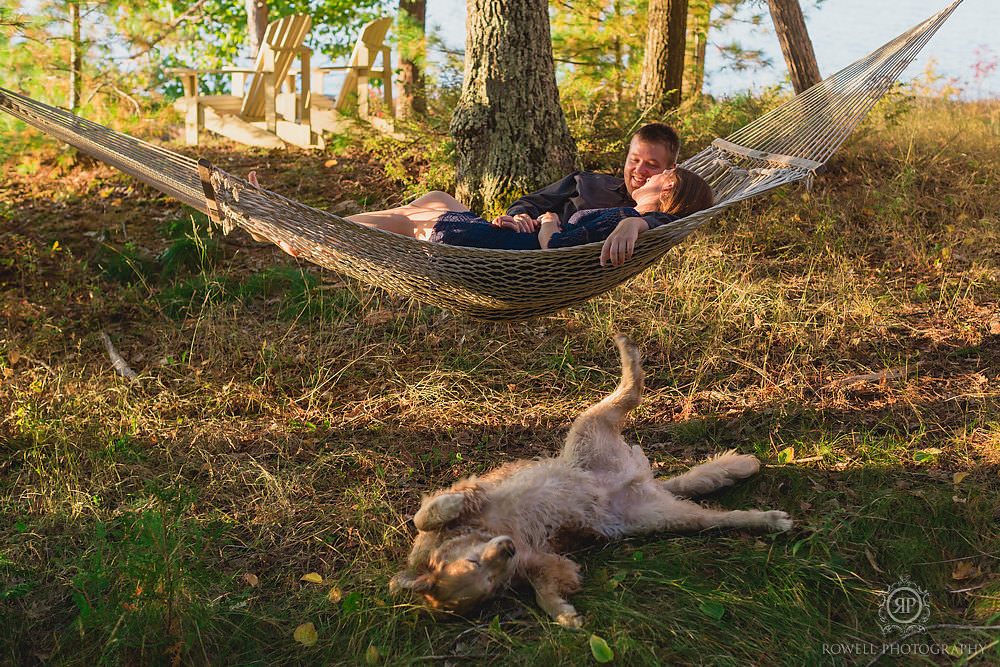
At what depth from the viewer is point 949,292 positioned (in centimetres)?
409

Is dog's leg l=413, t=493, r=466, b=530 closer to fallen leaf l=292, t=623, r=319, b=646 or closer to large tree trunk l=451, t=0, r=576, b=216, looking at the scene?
fallen leaf l=292, t=623, r=319, b=646

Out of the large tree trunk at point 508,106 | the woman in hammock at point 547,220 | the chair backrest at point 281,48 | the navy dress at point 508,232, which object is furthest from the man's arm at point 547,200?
the chair backrest at point 281,48

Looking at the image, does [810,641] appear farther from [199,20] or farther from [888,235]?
[199,20]

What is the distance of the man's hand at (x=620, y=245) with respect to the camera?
8.04 feet

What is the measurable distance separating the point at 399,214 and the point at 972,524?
2.21m

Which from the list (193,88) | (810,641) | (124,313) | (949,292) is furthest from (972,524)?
(193,88)

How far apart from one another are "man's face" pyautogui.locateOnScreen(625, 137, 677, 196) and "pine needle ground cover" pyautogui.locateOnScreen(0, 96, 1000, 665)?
2.88 ft

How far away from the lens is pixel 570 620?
2053 mm

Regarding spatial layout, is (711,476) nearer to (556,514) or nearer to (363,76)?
(556,514)

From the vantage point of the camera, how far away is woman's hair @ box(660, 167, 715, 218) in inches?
114

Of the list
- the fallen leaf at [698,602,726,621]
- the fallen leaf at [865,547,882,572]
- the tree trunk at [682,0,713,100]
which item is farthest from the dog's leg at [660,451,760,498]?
the tree trunk at [682,0,713,100]

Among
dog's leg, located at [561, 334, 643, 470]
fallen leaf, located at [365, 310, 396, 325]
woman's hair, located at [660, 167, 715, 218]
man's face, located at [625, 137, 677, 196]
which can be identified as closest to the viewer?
dog's leg, located at [561, 334, 643, 470]

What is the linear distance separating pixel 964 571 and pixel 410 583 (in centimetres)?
161

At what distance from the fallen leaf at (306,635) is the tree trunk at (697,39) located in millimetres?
5145
